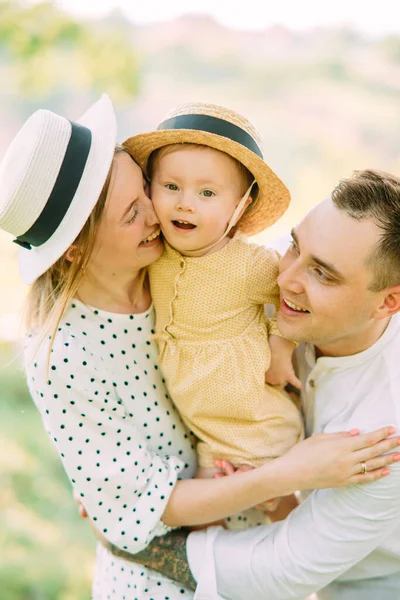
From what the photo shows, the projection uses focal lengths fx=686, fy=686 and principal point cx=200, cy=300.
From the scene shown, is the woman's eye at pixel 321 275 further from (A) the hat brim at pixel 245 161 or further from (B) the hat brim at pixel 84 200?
(B) the hat brim at pixel 84 200

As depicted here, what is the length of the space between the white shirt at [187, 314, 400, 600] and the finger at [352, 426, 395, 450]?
0.05 metres

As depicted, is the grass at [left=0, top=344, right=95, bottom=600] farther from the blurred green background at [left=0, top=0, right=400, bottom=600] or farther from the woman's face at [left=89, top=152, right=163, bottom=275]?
the woman's face at [left=89, top=152, right=163, bottom=275]

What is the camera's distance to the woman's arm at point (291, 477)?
1.83 meters

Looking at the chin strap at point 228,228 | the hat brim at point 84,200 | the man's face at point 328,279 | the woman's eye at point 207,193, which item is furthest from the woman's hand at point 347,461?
the hat brim at point 84,200

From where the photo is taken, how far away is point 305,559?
191 cm

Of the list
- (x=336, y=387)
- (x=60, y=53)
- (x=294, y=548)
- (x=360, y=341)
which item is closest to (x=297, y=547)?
(x=294, y=548)

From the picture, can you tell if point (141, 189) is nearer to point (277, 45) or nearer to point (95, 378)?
point (95, 378)

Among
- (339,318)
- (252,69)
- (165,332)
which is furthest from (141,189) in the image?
(252,69)

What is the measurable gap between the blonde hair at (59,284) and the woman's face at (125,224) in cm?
2

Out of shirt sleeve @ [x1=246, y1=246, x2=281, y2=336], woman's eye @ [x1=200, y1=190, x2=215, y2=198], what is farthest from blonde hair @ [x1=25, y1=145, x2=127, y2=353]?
shirt sleeve @ [x1=246, y1=246, x2=281, y2=336]

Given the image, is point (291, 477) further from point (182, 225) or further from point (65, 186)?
point (65, 186)

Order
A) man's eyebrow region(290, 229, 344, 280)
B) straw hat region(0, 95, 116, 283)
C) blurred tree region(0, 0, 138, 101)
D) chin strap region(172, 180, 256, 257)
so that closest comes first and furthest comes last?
straw hat region(0, 95, 116, 283) < man's eyebrow region(290, 229, 344, 280) < chin strap region(172, 180, 256, 257) < blurred tree region(0, 0, 138, 101)

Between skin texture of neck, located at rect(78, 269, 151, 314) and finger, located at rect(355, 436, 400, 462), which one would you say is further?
skin texture of neck, located at rect(78, 269, 151, 314)

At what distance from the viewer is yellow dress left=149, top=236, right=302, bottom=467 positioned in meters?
1.99
